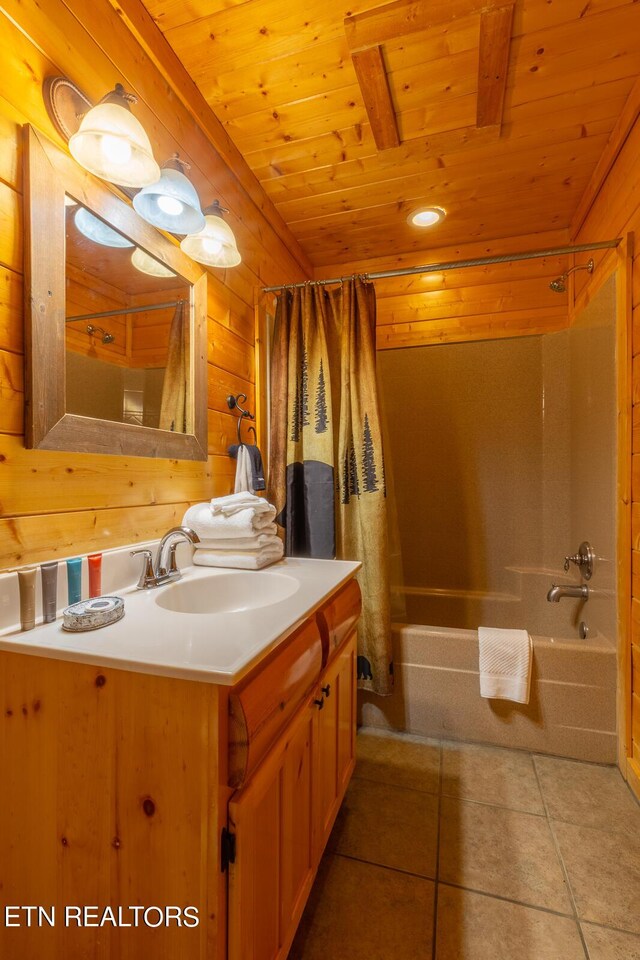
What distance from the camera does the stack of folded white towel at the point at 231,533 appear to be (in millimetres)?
1293

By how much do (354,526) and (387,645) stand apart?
1.68 feet

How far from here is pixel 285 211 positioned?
2.11 metres

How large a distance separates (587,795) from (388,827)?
0.72 metres

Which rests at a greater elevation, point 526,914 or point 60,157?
point 60,157

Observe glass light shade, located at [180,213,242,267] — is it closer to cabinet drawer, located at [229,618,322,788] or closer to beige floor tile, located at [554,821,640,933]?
cabinet drawer, located at [229,618,322,788]

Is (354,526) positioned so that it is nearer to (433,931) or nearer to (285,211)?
(433,931)

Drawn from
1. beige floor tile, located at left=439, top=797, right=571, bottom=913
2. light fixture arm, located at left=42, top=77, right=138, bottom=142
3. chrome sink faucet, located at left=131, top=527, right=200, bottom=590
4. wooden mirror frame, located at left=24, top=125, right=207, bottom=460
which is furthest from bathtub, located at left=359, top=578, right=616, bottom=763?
light fixture arm, located at left=42, top=77, right=138, bottom=142

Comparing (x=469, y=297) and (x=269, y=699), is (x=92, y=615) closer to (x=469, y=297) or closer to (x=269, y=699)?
(x=269, y=699)

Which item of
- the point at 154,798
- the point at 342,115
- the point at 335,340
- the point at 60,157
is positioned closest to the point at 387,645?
the point at 154,798

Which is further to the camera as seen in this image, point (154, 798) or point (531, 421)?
point (531, 421)

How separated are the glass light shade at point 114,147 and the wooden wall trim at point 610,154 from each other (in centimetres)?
169

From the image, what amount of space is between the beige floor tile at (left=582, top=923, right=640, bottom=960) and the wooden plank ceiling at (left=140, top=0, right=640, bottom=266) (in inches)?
97.6

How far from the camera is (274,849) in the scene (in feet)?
2.61

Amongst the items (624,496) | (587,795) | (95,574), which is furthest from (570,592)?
(95,574)
